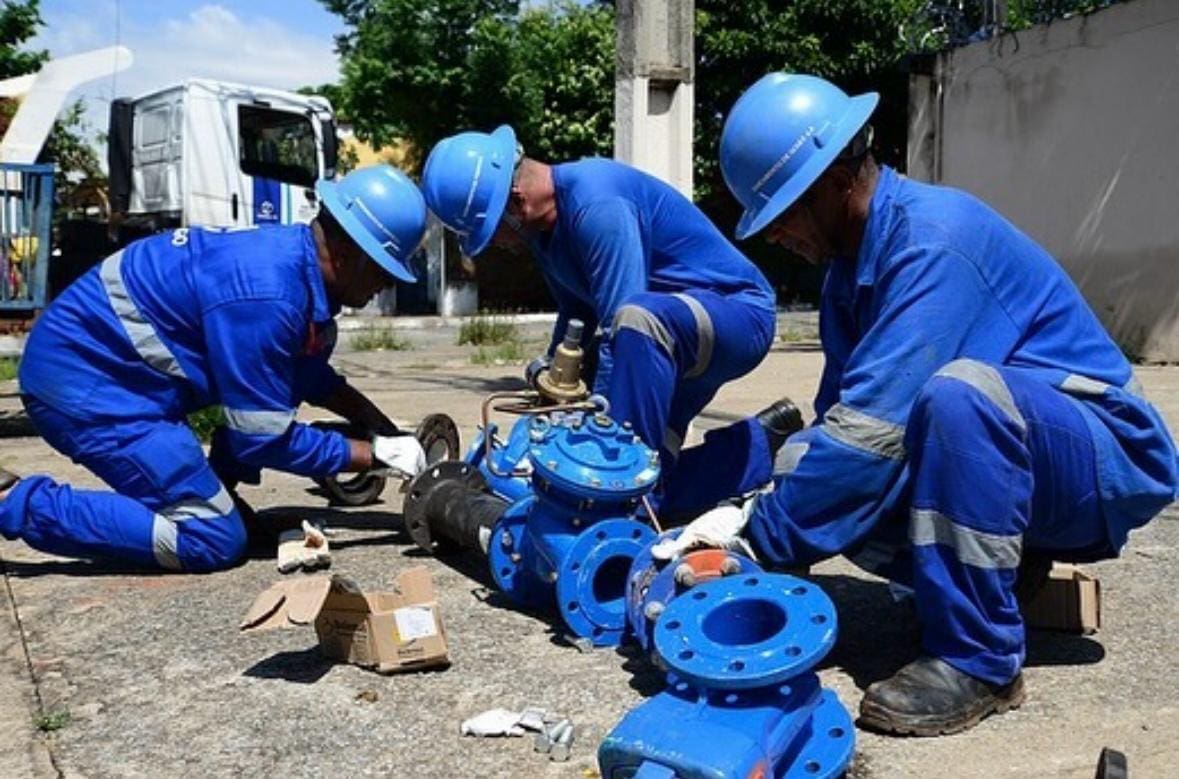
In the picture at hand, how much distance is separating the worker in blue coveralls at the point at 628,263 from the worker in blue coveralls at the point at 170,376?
0.62ft

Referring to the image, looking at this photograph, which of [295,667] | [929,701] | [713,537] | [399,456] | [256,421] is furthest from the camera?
[399,456]

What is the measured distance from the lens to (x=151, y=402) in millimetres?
3764

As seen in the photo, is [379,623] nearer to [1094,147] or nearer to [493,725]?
[493,725]

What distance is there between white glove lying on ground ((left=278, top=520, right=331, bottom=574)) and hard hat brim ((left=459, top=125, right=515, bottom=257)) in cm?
95

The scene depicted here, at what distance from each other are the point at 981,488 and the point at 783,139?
0.79 metres

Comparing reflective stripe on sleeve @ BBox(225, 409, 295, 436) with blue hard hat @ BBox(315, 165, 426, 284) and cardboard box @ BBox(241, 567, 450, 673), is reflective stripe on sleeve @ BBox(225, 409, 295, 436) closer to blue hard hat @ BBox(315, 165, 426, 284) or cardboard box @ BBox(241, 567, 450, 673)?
blue hard hat @ BBox(315, 165, 426, 284)

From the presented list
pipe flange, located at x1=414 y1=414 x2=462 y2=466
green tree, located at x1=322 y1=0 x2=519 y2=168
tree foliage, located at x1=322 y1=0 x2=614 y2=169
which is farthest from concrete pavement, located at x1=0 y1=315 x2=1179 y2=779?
green tree, located at x1=322 y1=0 x2=519 y2=168

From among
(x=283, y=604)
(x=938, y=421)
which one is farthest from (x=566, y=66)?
(x=938, y=421)

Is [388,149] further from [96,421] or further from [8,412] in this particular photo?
[96,421]

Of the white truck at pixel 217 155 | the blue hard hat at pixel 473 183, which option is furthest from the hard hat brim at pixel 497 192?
the white truck at pixel 217 155

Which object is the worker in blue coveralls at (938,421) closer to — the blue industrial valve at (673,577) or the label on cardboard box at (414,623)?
the blue industrial valve at (673,577)

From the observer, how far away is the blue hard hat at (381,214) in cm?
364

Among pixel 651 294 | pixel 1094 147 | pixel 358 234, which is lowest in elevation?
pixel 651 294

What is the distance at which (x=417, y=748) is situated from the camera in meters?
2.40
